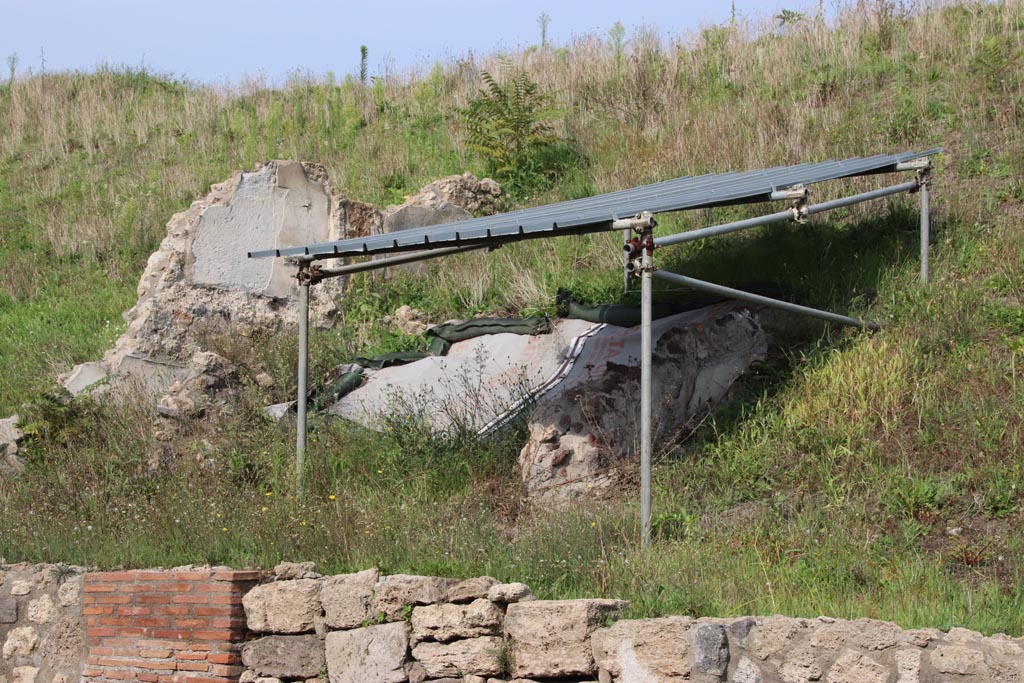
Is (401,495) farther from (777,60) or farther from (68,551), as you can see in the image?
(777,60)

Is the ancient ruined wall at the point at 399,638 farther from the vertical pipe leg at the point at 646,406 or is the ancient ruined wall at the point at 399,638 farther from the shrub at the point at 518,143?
the shrub at the point at 518,143

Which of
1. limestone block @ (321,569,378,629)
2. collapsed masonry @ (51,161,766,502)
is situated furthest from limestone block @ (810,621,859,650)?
collapsed masonry @ (51,161,766,502)

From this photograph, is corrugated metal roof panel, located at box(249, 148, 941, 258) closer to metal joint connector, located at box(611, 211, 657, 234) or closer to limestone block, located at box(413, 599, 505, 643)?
metal joint connector, located at box(611, 211, 657, 234)

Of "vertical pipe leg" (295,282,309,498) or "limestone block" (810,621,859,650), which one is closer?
"limestone block" (810,621,859,650)

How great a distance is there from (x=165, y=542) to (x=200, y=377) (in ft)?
11.7

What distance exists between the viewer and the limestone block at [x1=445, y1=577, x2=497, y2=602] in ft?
20.0

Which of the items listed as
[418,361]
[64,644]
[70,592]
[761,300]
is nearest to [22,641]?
[64,644]

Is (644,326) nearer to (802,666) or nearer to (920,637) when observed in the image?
(802,666)

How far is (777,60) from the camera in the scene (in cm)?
1568

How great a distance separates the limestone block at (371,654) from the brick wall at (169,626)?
75 centimetres

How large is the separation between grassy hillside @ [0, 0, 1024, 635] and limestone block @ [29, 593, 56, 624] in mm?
338

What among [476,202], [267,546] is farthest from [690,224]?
[267,546]

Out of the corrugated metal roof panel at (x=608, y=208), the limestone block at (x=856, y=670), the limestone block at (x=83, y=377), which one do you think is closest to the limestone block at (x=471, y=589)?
the limestone block at (x=856, y=670)

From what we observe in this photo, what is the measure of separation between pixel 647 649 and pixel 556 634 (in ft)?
1.75
